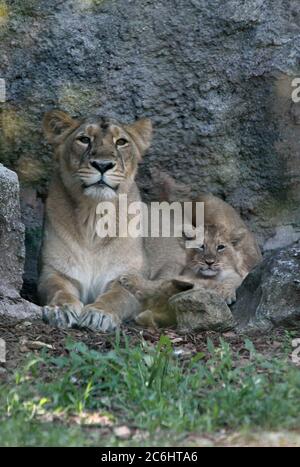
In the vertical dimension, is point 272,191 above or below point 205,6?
below

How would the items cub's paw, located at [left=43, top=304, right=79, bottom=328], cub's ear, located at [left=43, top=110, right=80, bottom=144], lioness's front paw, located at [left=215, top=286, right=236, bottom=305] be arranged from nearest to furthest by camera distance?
cub's paw, located at [left=43, top=304, right=79, bottom=328] < lioness's front paw, located at [left=215, top=286, right=236, bottom=305] < cub's ear, located at [left=43, top=110, right=80, bottom=144]

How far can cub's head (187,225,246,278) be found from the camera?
7574 millimetres

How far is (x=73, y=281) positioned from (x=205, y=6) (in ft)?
6.96

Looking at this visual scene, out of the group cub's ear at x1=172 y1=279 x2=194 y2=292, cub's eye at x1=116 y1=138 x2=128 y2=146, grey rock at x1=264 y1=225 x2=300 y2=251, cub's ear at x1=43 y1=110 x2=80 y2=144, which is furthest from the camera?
grey rock at x1=264 y1=225 x2=300 y2=251

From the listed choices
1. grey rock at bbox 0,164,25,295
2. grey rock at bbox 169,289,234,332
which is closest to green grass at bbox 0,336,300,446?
grey rock at bbox 169,289,234,332

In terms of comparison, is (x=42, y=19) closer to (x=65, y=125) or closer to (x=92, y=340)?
(x=65, y=125)

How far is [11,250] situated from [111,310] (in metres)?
0.72

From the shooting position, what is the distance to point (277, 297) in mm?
6633

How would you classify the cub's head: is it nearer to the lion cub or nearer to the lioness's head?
the lion cub

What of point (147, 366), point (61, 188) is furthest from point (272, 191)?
point (147, 366)

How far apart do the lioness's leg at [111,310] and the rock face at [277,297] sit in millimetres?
687

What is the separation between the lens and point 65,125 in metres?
7.51

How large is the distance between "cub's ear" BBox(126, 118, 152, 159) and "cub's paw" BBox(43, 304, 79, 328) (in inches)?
54.5

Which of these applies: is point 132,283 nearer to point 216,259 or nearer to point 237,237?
point 216,259
